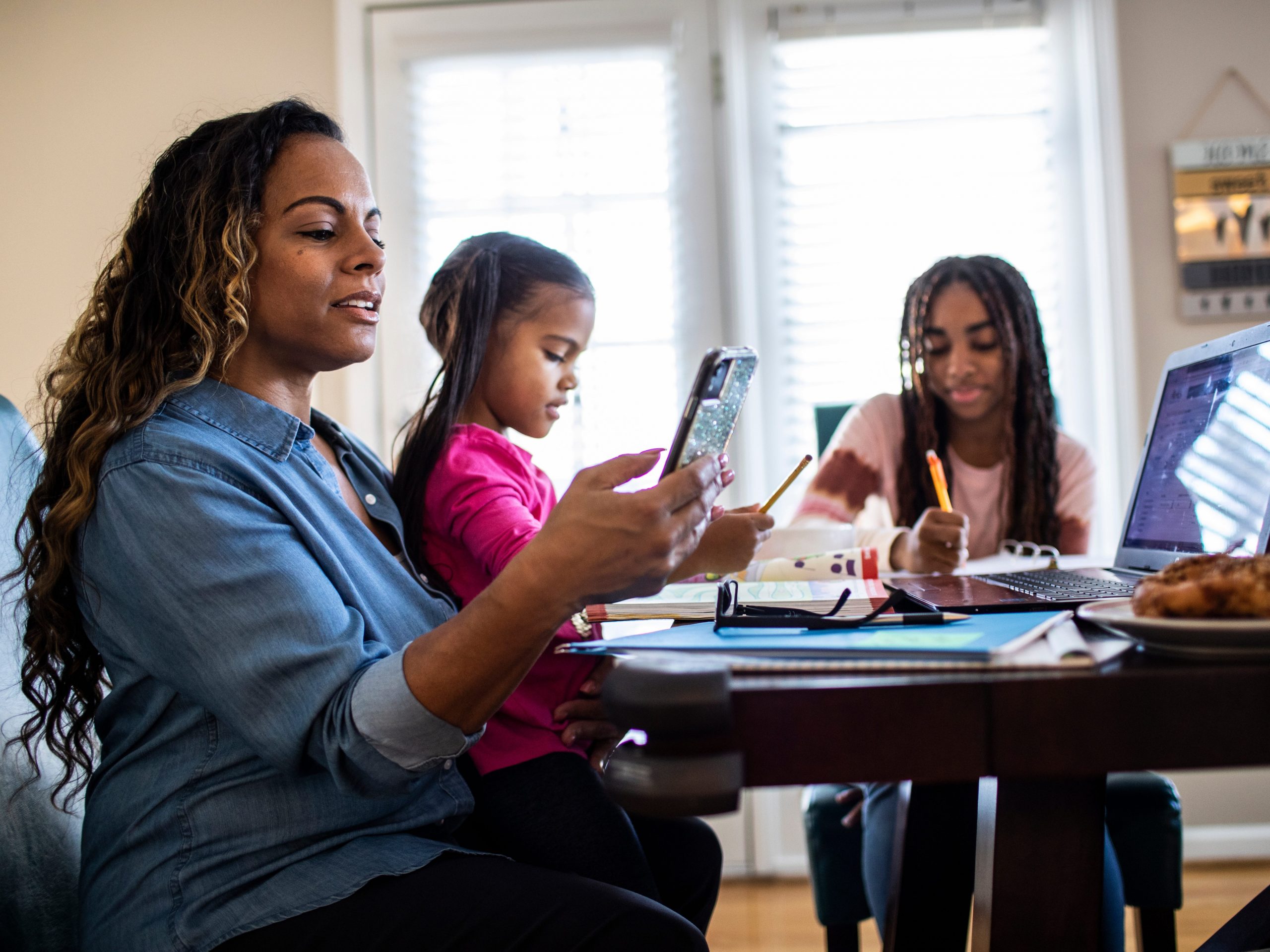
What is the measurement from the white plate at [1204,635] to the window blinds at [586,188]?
198 cm

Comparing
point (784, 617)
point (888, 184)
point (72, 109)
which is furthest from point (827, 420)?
point (72, 109)

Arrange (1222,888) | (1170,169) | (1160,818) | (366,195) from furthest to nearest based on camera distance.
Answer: (1170,169) → (1222,888) → (1160,818) → (366,195)

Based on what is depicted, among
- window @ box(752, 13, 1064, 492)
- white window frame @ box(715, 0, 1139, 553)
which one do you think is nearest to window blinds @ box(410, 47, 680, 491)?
white window frame @ box(715, 0, 1139, 553)

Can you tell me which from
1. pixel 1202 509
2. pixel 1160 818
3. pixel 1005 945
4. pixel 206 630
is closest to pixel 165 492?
pixel 206 630

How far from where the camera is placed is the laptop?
0.95 metres

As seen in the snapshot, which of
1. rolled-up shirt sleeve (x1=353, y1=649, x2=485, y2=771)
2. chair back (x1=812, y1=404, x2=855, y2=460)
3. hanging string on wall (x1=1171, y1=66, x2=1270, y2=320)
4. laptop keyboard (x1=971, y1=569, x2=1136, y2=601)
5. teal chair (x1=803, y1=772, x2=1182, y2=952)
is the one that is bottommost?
teal chair (x1=803, y1=772, x2=1182, y2=952)

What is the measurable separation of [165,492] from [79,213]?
88.4 inches

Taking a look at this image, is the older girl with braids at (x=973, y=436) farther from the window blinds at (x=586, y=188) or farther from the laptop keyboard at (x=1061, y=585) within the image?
the window blinds at (x=586, y=188)

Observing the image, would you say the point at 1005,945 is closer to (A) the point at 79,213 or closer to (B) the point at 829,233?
(B) the point at 829,233

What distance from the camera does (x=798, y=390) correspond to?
8.38ft

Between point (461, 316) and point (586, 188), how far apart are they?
1371 mm

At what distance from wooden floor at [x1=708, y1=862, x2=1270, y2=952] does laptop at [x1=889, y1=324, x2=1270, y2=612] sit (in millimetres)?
1077

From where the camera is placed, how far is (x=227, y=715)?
73 centimetres

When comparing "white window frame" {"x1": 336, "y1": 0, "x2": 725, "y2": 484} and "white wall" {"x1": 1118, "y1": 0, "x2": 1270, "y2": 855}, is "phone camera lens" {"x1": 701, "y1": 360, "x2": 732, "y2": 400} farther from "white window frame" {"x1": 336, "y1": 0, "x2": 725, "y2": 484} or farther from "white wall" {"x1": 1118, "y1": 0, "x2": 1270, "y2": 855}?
"white wall" {"x1": 1118, "y1": 0, "x2": 1270, "y2": 855}
